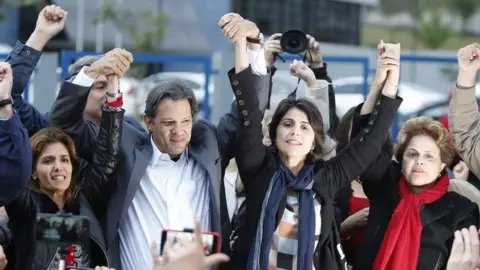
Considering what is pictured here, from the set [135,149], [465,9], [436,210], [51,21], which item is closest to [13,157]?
[135,149]

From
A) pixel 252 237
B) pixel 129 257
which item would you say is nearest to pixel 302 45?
→ pixel 252 237

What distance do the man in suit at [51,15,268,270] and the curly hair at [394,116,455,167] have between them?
2.35ft

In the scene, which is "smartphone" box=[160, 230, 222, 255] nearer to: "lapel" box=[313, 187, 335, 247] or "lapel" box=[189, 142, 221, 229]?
"lapel" box=[189, 142, 221, 229]

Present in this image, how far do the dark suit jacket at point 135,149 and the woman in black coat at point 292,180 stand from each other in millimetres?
92

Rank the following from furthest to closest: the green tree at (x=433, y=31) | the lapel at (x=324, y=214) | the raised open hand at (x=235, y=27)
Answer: the green tree at (x=433, y=31), the lapel at (x=324, y=214), the raised open hand at (x=235, y=27)

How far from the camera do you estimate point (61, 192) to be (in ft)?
14.1

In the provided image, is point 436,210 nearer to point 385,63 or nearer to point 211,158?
point 385,63

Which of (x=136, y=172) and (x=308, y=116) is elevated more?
(x=308, y=116)

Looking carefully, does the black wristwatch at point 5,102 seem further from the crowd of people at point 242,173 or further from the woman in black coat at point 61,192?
the woman in black coat at point 61,192

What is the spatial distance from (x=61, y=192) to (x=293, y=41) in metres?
1.41

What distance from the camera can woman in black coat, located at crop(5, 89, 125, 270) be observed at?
412cm

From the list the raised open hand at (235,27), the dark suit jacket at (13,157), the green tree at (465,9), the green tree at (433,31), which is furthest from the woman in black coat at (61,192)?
the green tree at (465,9)

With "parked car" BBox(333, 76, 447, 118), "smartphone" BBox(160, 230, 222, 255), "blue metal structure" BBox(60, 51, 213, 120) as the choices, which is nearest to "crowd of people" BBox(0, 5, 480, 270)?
"smartphone" BBox(160, 230, 222, 255)

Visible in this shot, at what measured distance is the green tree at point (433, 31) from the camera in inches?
1601
